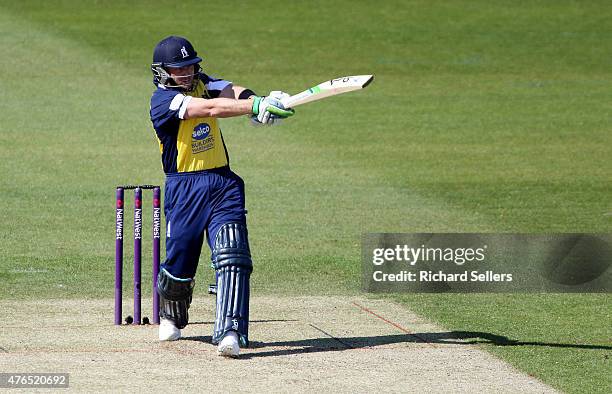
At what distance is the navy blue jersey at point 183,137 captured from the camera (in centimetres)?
888

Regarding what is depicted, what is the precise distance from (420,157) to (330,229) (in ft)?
13.7

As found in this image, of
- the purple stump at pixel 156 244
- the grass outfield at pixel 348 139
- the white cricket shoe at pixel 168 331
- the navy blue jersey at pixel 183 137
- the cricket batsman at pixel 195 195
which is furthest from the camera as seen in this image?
the grass outfield at pixel 348 139

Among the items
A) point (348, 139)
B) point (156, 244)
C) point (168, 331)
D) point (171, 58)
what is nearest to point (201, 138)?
point (171, 58)

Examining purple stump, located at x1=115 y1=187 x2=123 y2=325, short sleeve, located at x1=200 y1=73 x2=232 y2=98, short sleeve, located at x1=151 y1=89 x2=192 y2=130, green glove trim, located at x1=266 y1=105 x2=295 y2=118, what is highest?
short sleeve, located at x1=200 y1=73 x2=232 y2=98

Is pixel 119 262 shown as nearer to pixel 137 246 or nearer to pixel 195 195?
pixel 137 246

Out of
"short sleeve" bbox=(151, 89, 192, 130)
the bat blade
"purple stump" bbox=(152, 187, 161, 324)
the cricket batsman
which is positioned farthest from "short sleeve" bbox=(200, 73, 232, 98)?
"purple stump" bbox=(152, 187, 161, 324)

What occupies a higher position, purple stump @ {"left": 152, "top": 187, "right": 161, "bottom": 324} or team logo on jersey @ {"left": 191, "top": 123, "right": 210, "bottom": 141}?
team logo on jersey @ {"left": 191, "top": 123, "right": 210, "bottom": 141}

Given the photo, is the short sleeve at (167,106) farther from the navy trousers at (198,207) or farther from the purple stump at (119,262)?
the purple stump at (119,262)

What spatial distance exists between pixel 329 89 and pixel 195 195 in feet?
3.67

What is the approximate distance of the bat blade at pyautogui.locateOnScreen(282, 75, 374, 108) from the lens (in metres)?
8.65

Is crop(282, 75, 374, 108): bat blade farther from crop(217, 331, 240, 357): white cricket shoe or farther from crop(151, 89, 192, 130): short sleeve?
crop(217, 331, 240, 357): white cricket shoe

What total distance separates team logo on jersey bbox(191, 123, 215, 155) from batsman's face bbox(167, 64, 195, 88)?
1.09ft

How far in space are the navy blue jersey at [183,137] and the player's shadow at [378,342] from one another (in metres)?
1.22

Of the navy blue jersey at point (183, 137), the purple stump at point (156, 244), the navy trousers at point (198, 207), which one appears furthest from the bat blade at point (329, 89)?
the purple stump at point (156, 244)
